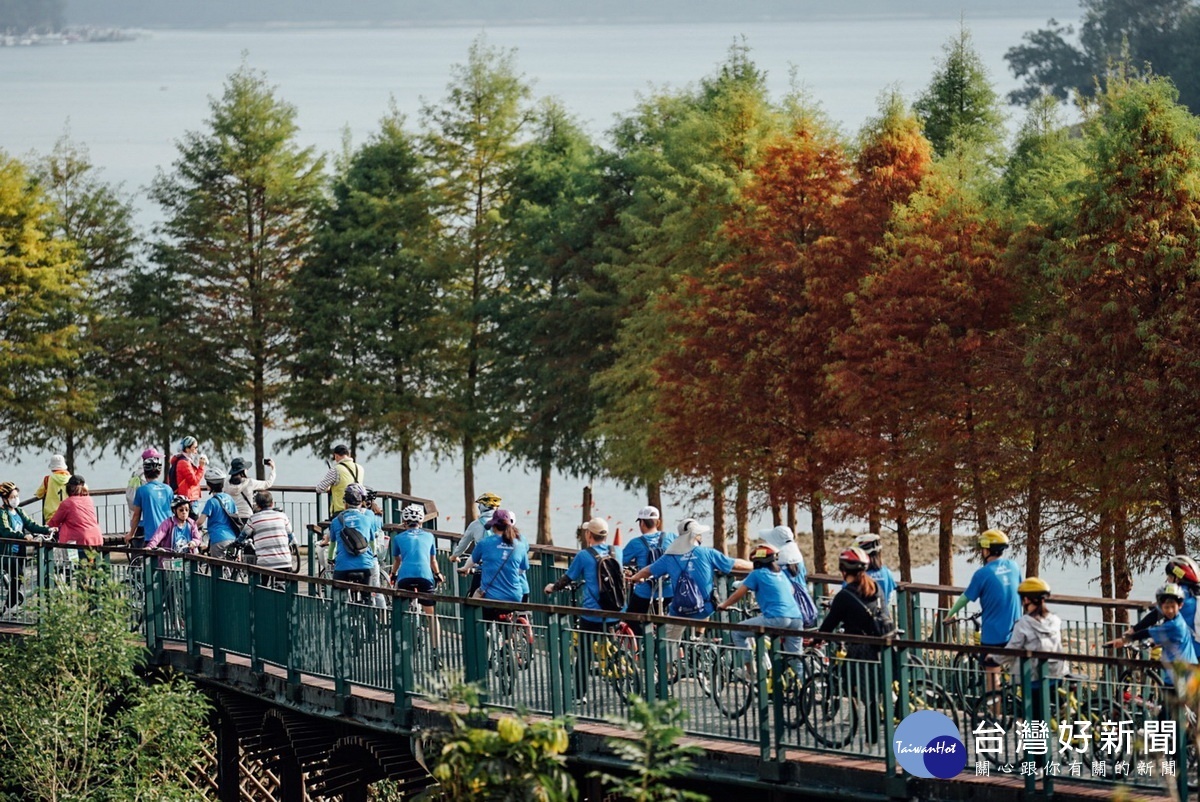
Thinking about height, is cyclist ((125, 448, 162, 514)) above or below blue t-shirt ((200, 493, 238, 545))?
above

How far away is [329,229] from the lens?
2174 inches

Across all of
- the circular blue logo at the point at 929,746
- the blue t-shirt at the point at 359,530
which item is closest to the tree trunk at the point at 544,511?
the blue t-shirt at the point at 359,530

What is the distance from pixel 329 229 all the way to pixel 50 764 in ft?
118

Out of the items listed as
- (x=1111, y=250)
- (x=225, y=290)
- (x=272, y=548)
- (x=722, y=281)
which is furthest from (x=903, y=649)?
(x=225, y=290)

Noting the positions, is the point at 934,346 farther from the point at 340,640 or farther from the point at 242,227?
the point at 242,227

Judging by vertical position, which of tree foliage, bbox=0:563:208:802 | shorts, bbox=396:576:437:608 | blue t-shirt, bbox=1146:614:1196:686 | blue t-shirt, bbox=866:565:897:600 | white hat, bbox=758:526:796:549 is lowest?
tree foliage, bbox=0:563:208:802

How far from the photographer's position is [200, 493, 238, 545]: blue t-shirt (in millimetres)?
21984

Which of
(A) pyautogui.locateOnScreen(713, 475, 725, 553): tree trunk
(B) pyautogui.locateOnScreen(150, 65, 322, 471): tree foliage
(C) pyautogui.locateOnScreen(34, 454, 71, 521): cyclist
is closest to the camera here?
(C) pyautogui.locateOnScreen(34, 454, 71, 521): cyclist

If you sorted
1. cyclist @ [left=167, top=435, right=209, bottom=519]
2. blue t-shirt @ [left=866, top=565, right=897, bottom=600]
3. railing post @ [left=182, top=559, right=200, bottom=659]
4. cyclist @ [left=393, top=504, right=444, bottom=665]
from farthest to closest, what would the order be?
1. cyclist @ [left=167, top=435, right=209, bottom=519]
2. railing post @ [left=182, top=559, right=200, bottom=659]
3. cyclist @ [left=393, top=504, right=444, bottom=665]
4. blue t-shirt @ [left=866, top=565, right=897, bottom=600]

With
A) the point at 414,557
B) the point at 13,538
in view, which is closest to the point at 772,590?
the point at 414,557

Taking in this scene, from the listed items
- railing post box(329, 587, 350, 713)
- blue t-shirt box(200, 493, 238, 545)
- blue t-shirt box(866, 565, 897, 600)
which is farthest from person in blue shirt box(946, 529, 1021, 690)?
blue t-shirt box(200, 493, 238, 545)

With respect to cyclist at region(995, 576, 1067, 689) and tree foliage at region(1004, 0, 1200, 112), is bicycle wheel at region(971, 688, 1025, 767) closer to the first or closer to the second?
cyclist at region(995, 576, 1067, 689)

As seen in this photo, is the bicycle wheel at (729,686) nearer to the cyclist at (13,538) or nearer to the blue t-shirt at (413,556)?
the blue t-shirt at (413,556)

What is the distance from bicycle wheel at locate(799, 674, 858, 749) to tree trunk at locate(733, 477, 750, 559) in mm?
26141
